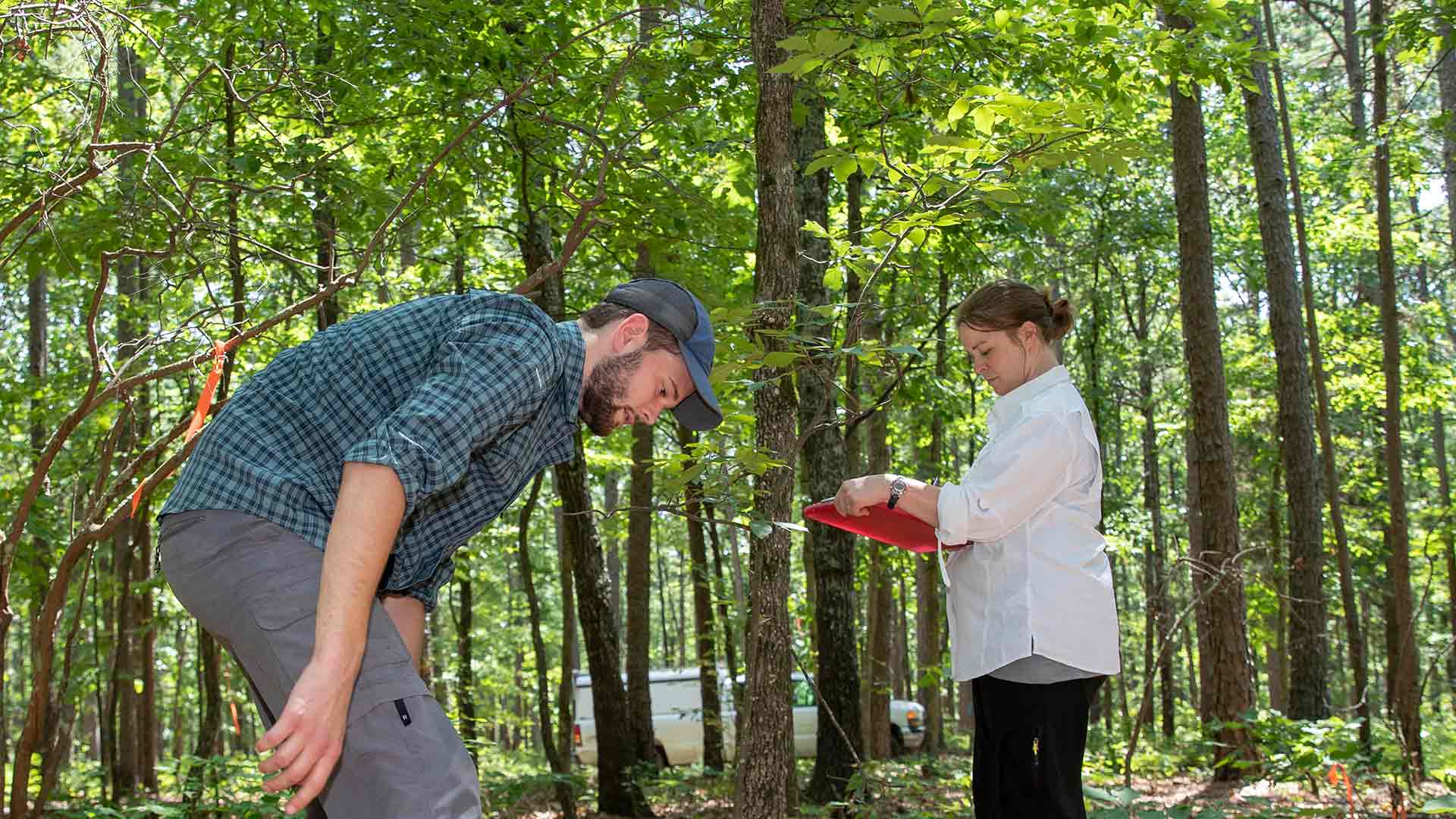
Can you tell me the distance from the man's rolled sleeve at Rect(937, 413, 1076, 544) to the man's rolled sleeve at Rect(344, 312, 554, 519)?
4.55ft

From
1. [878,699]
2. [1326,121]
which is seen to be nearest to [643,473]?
[878,699]

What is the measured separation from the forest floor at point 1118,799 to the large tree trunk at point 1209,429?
68cm

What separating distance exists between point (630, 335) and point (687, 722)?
1532 cm

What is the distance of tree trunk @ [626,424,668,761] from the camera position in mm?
9352

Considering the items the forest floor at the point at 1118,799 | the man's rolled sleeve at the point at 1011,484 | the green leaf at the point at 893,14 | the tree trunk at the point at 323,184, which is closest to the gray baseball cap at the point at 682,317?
the man's rolled sleeve at the point at 1011,484

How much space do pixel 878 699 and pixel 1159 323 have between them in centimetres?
1888

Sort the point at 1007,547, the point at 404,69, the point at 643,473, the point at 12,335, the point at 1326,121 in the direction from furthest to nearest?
the point at 1326,121 < the point at 12,335 < the point at 643,473 < the point at 404,69 < the point at 1007,547

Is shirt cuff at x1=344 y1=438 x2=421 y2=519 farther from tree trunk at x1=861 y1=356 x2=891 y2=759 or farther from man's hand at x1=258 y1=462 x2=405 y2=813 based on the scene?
tree trunk at x1=861 y1=356 x2=891 y2=759

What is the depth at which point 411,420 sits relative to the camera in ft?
5.63

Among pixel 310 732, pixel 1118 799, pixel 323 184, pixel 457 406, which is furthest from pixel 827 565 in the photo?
pixel 310 732

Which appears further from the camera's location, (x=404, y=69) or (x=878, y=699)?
(x=878, y=699)

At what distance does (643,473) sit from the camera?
32.4 feet

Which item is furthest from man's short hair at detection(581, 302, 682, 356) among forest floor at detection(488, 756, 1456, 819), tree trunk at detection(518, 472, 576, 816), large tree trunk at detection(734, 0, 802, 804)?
tree trunk at detection(518, 472, 576, 816)

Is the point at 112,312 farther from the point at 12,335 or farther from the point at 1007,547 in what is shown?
the point at 1007,547
